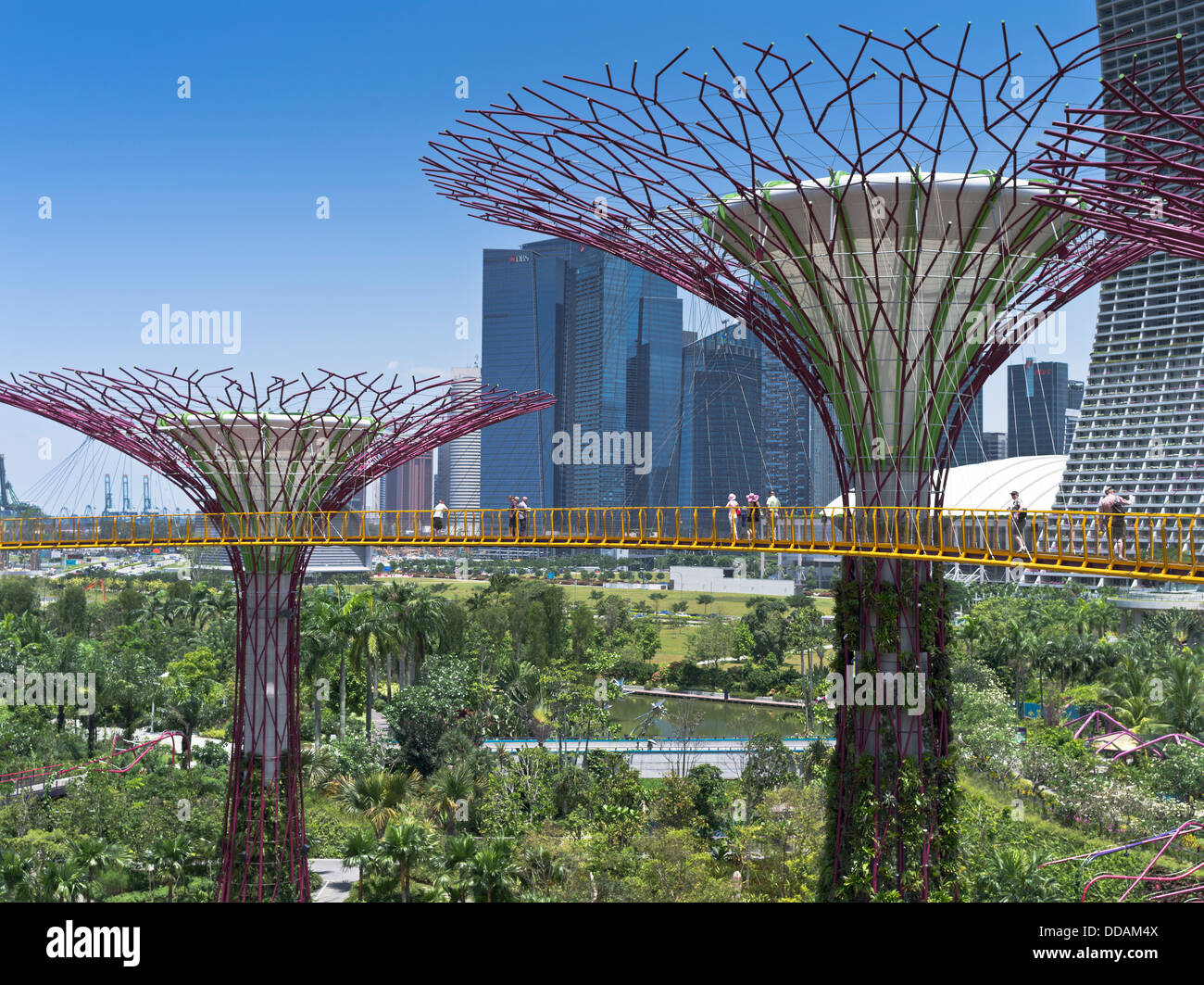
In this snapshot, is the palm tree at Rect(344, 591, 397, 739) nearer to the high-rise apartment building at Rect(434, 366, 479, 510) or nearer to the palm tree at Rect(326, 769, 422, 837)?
the palm tree at Rect(326, 769, 422, 837)

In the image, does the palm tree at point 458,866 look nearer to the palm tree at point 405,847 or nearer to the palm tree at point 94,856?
the palm tree at point 405,847

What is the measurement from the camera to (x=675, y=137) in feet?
66.7

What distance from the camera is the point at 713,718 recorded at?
6906 cm

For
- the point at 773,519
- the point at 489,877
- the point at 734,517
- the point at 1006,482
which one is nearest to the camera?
the point at 773,519

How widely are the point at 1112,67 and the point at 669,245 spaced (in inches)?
3417

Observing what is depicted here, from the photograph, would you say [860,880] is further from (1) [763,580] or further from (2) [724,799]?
(1) [763,580]

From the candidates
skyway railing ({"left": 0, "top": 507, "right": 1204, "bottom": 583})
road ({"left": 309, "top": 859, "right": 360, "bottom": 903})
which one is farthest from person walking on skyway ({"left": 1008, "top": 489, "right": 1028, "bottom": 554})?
road ({"left": 309, "top": 859, "right": 360, "bottom": 903})

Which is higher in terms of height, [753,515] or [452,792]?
[753,515]

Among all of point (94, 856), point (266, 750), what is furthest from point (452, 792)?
point (94, 856)

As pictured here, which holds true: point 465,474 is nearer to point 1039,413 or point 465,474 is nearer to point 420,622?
point 1039,413

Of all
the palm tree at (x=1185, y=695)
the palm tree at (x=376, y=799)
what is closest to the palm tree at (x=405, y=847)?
the palm tree at (x=376, y=799)

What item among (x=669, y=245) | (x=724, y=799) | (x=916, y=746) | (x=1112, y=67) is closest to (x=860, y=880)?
(x=916, y=746)

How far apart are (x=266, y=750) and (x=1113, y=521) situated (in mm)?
22473

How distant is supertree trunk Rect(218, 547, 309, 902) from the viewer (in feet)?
97.3
